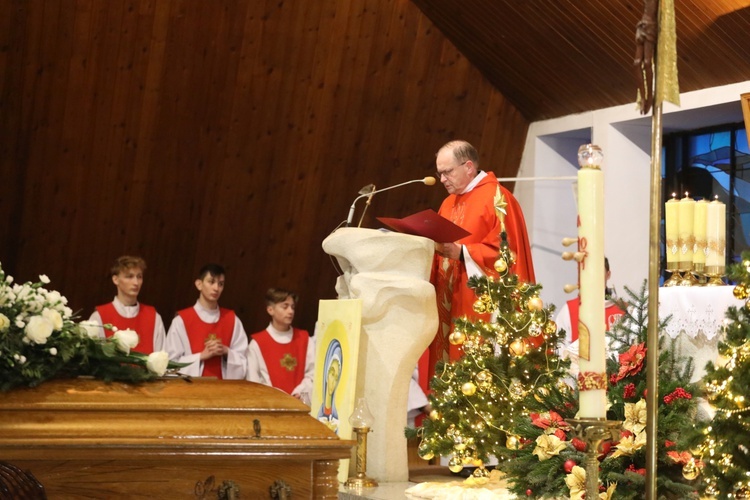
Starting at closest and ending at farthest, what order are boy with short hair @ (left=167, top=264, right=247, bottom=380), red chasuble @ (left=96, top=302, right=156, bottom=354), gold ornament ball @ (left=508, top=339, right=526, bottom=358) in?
gold ornament ball @ (left=508, top=339, right=526, bottom=358), red chasuble @ (left=96, top=302, right=156, bottom=354), boy with short hair @ (left=167, top=264, right=247, bottom=380)

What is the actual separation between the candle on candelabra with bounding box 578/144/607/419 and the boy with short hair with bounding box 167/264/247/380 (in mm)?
5966

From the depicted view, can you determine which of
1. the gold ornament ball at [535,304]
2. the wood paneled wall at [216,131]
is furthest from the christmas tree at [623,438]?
the wood paneled wall at [216,131]

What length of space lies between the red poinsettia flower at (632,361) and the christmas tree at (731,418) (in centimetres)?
90

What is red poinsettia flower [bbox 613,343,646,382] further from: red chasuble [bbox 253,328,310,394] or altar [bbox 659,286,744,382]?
red chasuble [bbox 253,328,310,394]

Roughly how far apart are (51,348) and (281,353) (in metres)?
5.44

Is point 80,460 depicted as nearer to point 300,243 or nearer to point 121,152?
point 121,152

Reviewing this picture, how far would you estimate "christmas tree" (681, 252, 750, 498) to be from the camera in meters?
2.40

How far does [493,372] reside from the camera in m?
4.54

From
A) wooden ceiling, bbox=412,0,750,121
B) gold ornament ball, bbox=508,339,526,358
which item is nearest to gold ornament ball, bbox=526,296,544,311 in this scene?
gold ornament ball, bbox=508,339,526,358

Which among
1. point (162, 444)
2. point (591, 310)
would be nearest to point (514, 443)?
point (162, 444)

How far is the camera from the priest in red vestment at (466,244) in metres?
5.40

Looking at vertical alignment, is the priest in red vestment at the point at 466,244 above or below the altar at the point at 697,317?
above

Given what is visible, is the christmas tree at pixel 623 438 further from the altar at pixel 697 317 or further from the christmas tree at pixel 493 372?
the christmas tree at pixel 493 372

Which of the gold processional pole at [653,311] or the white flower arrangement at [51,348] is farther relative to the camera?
the white flower arrangement at [51,348]
